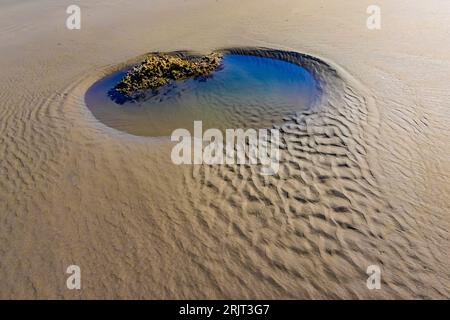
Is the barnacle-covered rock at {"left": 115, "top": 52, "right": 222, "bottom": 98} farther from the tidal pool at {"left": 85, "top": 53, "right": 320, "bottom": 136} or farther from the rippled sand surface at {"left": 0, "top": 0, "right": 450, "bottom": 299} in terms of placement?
the rippled sand surface at {"left": 0, "top": 0, "right": 450, "bottom": 299}

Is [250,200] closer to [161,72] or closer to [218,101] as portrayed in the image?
[218,101]

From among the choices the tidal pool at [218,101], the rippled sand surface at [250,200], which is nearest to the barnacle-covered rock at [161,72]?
the tidal pool at [218,101]

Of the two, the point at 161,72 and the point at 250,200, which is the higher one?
the point at 161,72

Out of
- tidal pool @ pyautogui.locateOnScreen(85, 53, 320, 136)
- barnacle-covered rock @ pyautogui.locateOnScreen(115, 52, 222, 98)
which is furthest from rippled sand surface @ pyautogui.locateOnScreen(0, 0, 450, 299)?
barnacle-covered rock @ pyautogui.locateOnScreen(115, 52, 222, 98)

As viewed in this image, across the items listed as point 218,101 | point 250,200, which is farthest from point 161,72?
point 250,200
